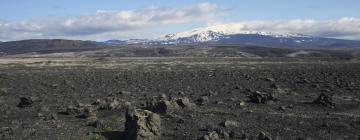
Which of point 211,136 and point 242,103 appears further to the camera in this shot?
point 242,103

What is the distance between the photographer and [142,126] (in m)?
15.8

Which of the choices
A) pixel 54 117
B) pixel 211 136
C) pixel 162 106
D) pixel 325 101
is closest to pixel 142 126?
pixel 211 136

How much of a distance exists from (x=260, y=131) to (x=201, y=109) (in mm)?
5286

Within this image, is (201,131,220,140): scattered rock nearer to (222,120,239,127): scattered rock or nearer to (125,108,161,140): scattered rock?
(125,108,161,140): scattered rock

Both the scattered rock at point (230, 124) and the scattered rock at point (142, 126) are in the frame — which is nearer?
the scattered rock at point (142, 126)

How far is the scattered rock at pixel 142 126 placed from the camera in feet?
50.9

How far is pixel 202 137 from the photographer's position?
15195 millimetres

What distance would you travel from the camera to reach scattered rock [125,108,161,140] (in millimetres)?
15523

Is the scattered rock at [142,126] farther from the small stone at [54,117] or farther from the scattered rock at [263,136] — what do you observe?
the small stone at [54,117]

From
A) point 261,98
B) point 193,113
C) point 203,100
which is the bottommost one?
point 203,100

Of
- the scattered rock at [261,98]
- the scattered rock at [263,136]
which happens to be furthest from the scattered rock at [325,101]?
the scattered rock at [263,136]

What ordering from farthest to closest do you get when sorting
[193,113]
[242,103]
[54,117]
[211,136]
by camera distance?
[242,103]
[193,113]
[54,117]
[211,136]

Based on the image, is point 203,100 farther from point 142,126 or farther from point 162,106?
point 142,126

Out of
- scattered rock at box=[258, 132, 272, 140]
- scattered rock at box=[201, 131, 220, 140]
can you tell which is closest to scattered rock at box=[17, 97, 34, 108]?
scattered rock at box=[201, 131, 220, 140]
